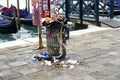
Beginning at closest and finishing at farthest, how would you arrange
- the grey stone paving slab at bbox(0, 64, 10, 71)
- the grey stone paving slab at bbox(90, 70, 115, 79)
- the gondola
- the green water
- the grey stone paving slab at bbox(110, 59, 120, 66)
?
the grey stone paving slab at bbox(90, 70, 115, 79) < the grey stone paving slab at bbox(0, 64, 10, 71) < the grey stone paving slab at bbox(110, 59, 120, 66) < the green water < the gondola

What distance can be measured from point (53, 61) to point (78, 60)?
0.59m

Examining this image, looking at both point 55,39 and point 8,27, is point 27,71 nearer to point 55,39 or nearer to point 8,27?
point 55,39

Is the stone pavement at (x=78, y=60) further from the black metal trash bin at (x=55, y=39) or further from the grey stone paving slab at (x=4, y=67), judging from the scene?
the black metal trash bin at (x=55, y=39)

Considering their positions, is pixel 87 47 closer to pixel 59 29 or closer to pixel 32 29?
pixel 59 29

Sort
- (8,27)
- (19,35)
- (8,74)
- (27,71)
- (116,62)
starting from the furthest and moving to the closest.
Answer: (8,27)
(19,35)
(116,62)
(27,71)
(8,74)

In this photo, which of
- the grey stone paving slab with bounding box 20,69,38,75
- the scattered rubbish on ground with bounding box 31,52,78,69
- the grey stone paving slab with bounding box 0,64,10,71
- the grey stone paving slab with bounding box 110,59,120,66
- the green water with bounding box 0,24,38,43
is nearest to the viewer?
the grey stone paving slab with bounding box 20,69,38,75

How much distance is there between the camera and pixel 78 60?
6164 millimetres

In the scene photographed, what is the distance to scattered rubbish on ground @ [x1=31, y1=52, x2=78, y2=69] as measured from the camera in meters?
5.77

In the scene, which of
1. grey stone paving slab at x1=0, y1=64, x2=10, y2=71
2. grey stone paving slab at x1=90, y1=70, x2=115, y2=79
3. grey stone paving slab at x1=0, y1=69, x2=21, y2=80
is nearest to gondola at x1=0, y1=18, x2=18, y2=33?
grey stone paving slab at x1=0, y1=64, x2=10, y2=71

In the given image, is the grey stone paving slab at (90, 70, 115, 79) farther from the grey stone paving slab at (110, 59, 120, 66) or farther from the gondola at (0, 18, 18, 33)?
the gondola at (0, 18, 18, 33)

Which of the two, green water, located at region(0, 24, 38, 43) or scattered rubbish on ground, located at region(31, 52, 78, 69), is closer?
scattered rubbish on ground, located at region(31, 52, 78, 69)

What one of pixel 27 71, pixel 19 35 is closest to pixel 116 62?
pixel 27 71

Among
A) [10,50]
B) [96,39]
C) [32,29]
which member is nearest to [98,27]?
[96,39]

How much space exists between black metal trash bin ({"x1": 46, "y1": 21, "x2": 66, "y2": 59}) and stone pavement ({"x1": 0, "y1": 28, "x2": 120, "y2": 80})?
40 centimetres
